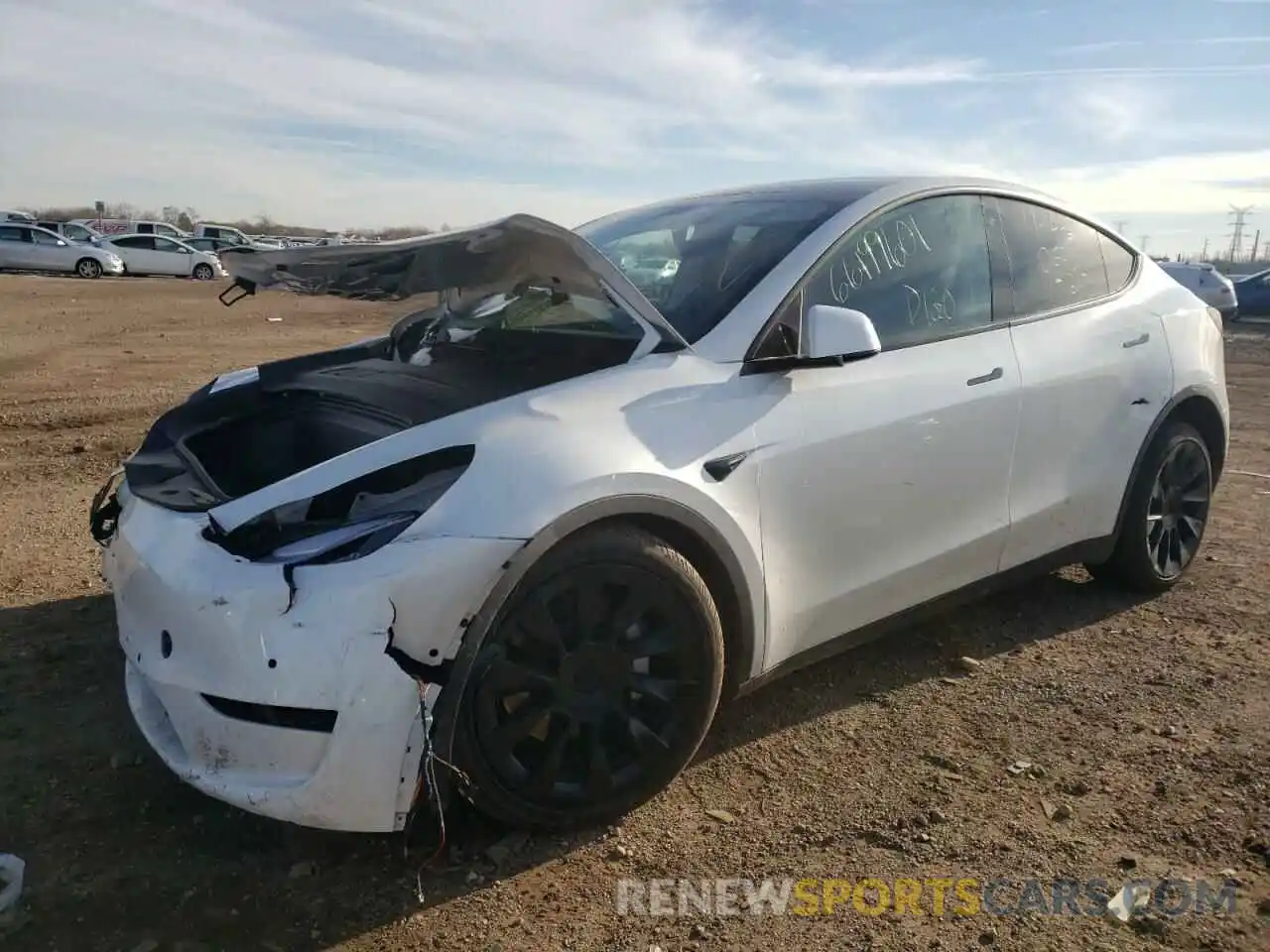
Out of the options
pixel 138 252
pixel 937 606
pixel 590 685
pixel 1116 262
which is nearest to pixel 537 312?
pixel 590 685

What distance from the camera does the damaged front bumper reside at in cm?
224

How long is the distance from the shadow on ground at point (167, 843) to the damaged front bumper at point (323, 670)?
252mm

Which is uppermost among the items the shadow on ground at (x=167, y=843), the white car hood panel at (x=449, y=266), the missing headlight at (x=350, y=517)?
the white car hood panel at (x=449, y=266)

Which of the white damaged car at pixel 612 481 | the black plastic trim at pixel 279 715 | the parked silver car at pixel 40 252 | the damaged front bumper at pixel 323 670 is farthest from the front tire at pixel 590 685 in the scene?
the parked silver car at pixel 40 252

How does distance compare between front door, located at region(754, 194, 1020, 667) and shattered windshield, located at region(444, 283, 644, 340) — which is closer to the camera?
front door, located at region(754, 194, 1020, 667)

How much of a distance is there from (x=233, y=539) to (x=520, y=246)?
1261mm

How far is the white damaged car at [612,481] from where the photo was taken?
2318 mm

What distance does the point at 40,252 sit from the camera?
30312 millimetres

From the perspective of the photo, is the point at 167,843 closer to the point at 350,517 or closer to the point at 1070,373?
the point at 350,517

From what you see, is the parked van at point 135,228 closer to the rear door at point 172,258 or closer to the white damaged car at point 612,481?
the rear door at point 172,258

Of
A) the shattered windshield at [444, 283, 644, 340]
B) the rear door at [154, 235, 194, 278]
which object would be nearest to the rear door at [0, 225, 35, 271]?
the rear door at [154, 235, 194, 278]

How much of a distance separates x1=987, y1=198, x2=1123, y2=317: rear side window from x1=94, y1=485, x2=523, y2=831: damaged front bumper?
2.41 meters

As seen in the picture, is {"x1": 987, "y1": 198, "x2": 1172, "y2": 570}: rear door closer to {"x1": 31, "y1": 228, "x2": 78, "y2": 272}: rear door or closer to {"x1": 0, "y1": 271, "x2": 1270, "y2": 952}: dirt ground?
{"x1": 0, "y1": 271, "x2": 1270, "y2": 952}: dirt ground

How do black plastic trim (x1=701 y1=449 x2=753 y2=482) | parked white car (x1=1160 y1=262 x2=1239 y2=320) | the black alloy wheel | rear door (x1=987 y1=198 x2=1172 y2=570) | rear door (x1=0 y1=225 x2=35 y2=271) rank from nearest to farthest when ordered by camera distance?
black plastic trim (x1=701 y1=449 x2=753 y2=482) < rear door (x1=987 y1=198 x2=1172 y2=570) < the black alloy wheel < parked white car (x1=1160 y1=262 x2=1239 y2=320) < rear door (x1=0 y1=225 x2=35 y2=271)
